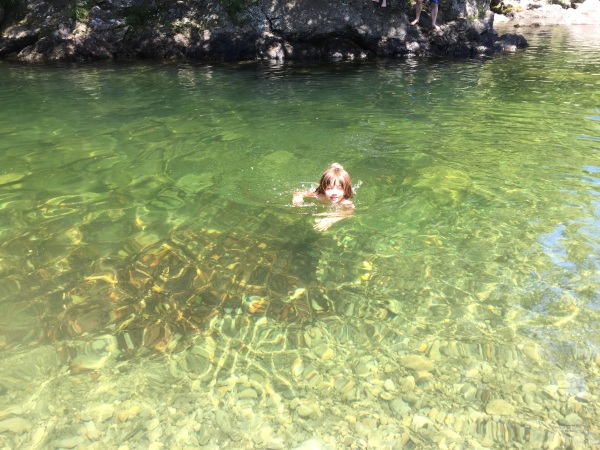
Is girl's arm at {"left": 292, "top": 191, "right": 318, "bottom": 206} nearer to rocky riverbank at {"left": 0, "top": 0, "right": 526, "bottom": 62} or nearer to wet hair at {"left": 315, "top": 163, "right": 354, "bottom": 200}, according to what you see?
wet hair at {"left": 315, "top": 163, "right": 354, "bottom": 200}

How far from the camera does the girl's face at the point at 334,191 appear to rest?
587cm

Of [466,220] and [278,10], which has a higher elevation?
[278,10]

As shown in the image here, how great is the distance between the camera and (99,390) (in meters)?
3.55

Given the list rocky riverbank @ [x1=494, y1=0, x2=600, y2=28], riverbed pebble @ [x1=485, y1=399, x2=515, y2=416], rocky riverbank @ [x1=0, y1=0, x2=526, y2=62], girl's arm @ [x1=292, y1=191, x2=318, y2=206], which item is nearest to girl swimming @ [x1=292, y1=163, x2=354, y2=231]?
girl's arm @ [x1=292, y1=191, x2=318, y2=206]

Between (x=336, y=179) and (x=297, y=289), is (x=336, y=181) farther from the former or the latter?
(x=297, y=289)

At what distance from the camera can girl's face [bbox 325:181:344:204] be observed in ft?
19.3

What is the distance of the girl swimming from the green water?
0.71 feet

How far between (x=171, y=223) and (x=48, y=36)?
16.9 m

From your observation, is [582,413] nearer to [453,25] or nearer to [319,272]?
[319,272]

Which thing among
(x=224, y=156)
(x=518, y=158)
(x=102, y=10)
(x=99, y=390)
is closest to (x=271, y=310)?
(x=99, y=390)

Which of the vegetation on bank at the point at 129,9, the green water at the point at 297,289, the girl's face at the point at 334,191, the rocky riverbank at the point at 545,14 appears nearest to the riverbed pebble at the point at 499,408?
the green water at the point at 297,289

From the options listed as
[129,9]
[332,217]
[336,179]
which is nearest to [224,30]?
[129,9]

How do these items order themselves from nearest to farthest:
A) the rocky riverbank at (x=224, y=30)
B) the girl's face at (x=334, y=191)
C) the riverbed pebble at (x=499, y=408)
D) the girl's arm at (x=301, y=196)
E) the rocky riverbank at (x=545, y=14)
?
1. the riverbed pebble at (x=499, y=408)
2. the girl's face at (x=334, y=191)
3. the girl's arm at (x=301, y=196)
4. the rocky riverbank at (x=224, y=30)
5. the rocky riverbank at (x=545, y=14)

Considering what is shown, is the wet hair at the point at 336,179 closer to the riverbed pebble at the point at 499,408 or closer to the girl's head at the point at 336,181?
the girl's head at the point at 336,181
